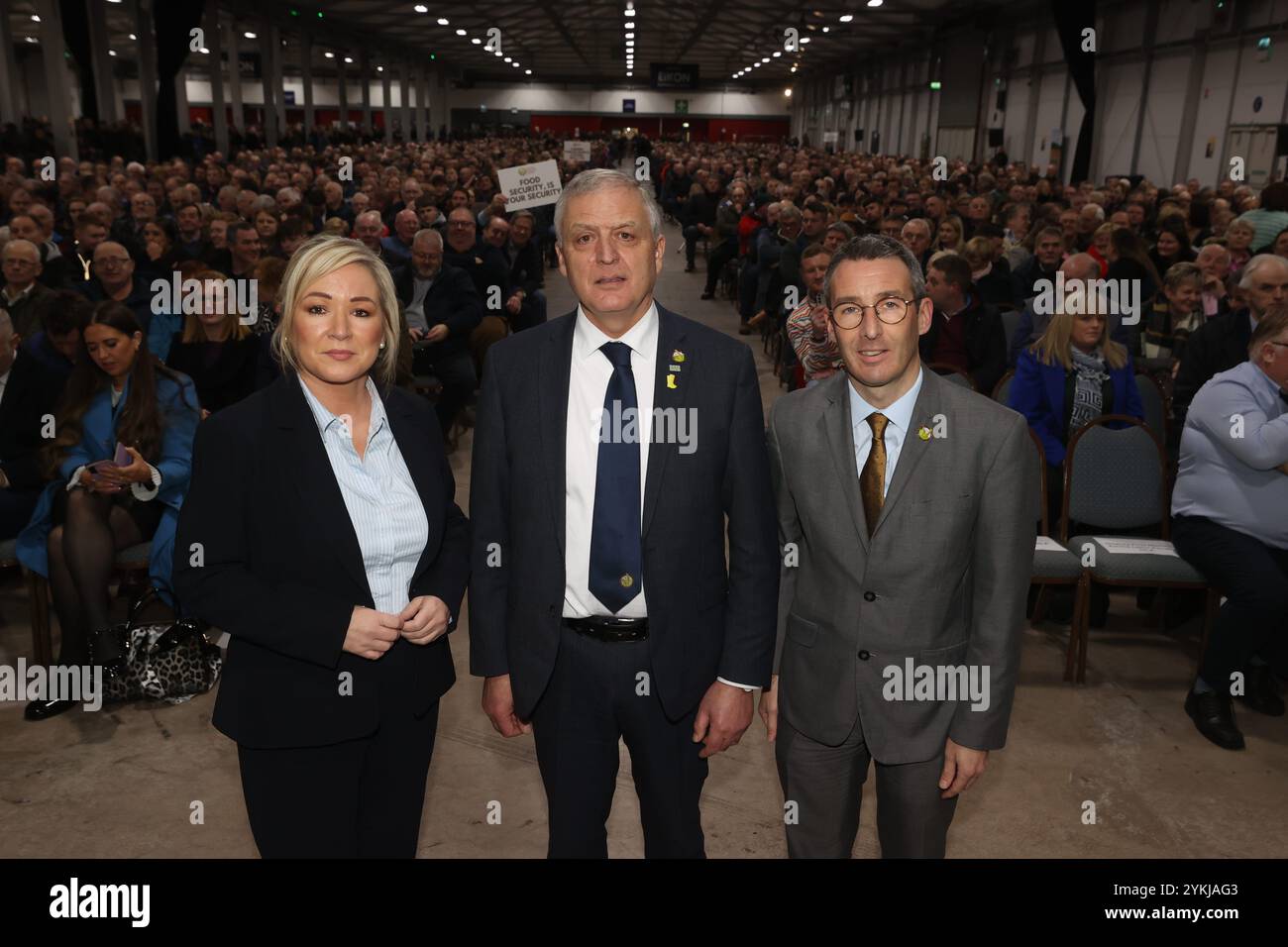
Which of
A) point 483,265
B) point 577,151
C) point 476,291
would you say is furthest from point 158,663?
point 577,151

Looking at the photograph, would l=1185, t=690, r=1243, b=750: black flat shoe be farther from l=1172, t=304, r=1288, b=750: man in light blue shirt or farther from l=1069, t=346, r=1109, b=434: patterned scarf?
l=1069, t=346, r=1109, b=434: patterned scarf

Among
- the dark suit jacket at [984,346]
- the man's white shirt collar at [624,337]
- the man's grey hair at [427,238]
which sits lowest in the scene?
the dark suit jacket at [984,346]

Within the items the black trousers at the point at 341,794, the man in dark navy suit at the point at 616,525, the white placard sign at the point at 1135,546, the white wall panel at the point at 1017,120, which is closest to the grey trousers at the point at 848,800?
the man in dark navy suit at the point at 616,525

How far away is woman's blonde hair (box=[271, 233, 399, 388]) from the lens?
2.13m

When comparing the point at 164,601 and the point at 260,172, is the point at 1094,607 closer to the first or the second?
the point at 164,601

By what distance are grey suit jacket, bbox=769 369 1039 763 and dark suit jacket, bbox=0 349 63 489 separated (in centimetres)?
396

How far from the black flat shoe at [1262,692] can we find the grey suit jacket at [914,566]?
290cm

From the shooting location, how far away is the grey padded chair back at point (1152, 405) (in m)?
5.44

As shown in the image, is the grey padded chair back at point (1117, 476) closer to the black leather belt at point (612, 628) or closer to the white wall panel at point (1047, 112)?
the black leather belt at point (612, 628)

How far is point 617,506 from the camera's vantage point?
222 centimetres

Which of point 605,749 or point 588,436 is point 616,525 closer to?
point 588,436

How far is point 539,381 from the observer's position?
7.43ft

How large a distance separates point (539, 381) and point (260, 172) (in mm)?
17791
